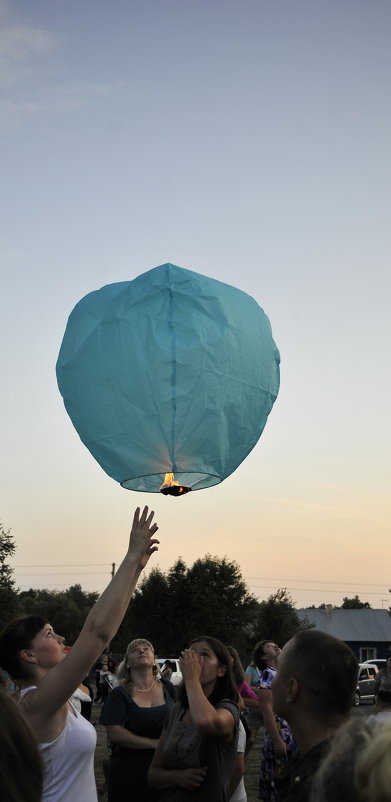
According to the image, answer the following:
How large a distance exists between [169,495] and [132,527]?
0.82m

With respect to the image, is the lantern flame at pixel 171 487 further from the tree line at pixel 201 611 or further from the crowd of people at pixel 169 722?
the tree line at pixel 201 611

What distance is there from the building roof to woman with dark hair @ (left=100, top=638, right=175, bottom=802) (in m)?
64.9

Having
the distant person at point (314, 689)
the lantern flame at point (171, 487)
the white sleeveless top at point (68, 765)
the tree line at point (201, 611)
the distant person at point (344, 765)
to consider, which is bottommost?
the white sleeveless top at point (68, 765)

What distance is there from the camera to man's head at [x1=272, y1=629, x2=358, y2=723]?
290 centimetres

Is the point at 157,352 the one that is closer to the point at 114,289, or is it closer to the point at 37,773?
the point at 114,289

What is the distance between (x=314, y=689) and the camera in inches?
115

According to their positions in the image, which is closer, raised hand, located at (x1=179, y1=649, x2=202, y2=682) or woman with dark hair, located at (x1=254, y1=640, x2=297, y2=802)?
raised hand, located at (x1=179, y1=649, x2=202, y2=682)

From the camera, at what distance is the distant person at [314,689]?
2.88 meters

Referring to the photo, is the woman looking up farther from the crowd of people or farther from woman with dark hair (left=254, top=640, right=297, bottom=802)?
woman with dark hair (left=254, top=640, right=297, bottom=802)

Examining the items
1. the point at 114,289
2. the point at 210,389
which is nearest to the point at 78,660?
the point at 210,389

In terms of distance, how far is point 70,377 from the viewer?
4.41m

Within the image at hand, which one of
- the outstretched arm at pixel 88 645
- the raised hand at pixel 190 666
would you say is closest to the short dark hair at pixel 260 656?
the raised hand at pixel 190 666

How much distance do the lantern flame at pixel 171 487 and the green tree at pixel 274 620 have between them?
49.9 meters

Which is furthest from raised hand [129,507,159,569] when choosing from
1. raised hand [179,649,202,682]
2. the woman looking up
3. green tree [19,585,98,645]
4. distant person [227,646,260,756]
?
green tree [19,585,98,645]
